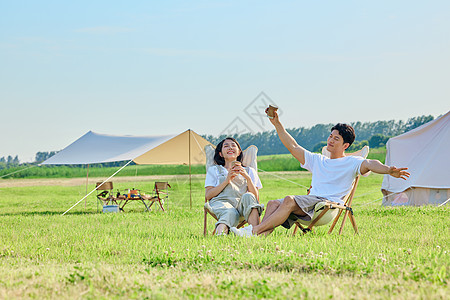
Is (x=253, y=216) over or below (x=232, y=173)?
below

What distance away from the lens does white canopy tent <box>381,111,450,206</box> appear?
8562 mm

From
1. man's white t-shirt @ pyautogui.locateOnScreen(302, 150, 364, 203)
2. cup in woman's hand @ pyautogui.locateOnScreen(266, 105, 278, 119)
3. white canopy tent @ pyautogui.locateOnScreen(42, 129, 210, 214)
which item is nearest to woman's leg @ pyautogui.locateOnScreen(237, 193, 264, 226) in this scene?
man's white t-shirt @ pyautogui.locateOnScreen(302, 150, 364, 203)

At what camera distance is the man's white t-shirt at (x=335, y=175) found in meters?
4.27

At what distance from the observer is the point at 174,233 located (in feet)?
16.6

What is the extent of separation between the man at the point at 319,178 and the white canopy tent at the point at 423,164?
4516 mm

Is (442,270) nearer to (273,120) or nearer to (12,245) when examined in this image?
(273,120)

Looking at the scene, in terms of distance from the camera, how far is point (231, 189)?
4688 mm

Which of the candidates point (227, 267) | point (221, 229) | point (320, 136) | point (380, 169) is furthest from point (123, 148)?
point (320, 136)

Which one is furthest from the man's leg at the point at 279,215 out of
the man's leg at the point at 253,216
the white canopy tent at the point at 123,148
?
the white canopy tent at the point at 123,148

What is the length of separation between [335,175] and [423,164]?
514cm

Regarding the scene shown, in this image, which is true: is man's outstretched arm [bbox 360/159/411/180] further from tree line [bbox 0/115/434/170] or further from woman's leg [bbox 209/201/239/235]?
tree line [bbox 0/115/434/170]

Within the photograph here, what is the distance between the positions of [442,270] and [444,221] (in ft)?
11.3

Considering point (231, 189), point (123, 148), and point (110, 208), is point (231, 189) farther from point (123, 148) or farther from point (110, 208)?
point (123, 148)

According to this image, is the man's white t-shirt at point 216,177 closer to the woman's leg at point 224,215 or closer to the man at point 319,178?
the woman's leg at point 224,215
